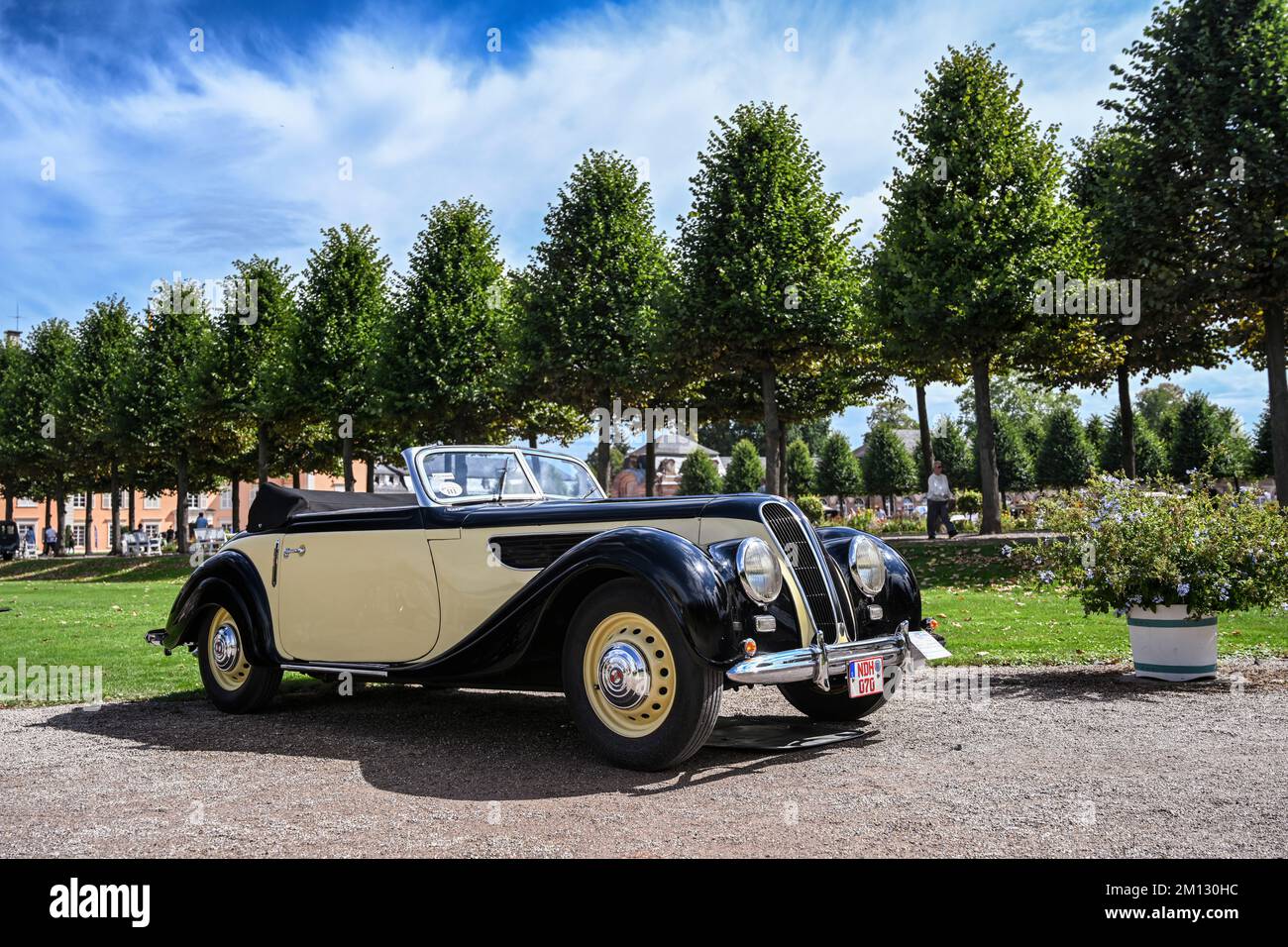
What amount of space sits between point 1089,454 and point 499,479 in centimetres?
4517

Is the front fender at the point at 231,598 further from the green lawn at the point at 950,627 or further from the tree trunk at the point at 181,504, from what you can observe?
the tree trunk at the point at 181,504

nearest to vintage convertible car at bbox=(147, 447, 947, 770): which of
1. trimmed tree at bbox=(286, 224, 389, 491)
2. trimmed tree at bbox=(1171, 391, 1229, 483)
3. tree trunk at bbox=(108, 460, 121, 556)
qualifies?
trimmed tree at bbox=(286, 224, 389, 491)

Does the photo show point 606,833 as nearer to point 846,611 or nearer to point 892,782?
point 892,782

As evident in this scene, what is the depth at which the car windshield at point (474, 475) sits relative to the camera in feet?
22.7

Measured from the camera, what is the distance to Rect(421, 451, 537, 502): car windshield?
22.7ft

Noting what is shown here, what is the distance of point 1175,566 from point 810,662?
13.2 feet

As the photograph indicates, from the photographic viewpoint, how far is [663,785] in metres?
4.99

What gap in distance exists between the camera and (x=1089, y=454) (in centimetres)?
4662

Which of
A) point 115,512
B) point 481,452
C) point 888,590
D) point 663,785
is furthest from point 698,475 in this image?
point 663,785

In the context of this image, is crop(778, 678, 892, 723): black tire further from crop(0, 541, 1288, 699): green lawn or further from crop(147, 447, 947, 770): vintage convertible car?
crop(0, 541, 1288, 699): green lawn

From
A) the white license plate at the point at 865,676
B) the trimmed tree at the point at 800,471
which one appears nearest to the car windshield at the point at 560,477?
the white license plate at the point at 865,676

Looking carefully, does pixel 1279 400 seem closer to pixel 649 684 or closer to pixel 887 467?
pixel 649 684

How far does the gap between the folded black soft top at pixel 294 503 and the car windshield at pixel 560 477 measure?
99 cm
